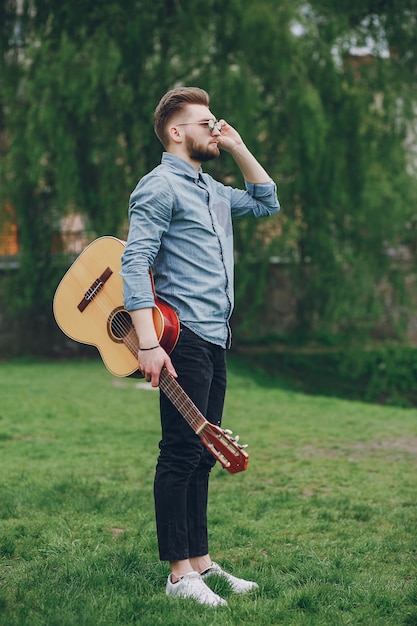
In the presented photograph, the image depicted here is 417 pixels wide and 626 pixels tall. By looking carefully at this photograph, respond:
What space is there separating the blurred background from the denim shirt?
10562mm

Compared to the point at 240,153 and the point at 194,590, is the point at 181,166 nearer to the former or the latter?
the point at 240,153

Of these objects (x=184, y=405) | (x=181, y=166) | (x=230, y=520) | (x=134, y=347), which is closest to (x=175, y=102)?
(x=181, y=166)

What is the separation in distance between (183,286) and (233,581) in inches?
47.9

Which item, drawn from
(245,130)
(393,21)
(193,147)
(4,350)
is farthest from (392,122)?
(193,147)

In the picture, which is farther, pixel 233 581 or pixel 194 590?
pixel 233 581

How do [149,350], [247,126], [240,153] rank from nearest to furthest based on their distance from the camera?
[149,350]
[240,153]
[247,126]

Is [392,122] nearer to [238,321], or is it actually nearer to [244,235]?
[244,235]

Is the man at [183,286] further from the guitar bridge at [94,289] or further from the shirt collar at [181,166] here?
the guitar bridge at [94,289]

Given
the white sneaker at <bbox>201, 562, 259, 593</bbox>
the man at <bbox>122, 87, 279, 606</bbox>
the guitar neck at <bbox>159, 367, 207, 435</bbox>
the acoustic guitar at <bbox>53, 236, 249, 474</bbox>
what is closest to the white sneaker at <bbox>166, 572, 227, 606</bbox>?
the man at <bbox>122, 87, 279, 606</bbox>

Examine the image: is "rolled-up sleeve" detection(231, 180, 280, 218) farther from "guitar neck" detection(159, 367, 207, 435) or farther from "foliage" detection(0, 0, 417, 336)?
"foliage" detection(0, 0, 417, 336)

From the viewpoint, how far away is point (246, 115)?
13789mm

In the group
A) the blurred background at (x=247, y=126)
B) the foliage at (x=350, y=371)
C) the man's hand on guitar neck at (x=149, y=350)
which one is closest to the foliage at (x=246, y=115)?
the blurred background at (x=247, y=126)

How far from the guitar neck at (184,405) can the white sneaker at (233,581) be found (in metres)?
0.69

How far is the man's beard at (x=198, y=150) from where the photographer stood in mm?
3426
